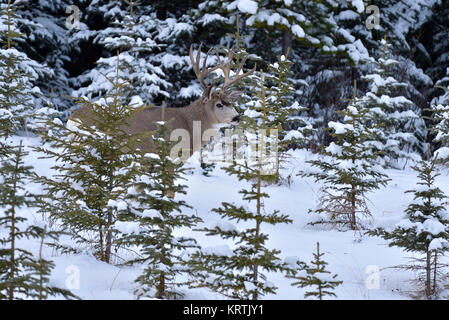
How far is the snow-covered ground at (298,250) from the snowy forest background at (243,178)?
0.02 m

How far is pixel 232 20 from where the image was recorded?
11.7 metres

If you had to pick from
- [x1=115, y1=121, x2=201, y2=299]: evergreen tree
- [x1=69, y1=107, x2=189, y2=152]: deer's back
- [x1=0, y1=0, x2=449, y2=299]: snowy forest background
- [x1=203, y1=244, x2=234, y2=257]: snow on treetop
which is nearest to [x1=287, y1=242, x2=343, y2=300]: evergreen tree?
[x1=0, y1=0, x2=449, y2=299]: snowy forest background

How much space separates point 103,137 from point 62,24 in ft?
38.3

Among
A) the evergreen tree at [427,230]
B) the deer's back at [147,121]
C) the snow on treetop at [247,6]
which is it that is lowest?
the evergreen tree at [427,230]

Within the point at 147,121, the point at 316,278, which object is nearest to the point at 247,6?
the point at 147,121

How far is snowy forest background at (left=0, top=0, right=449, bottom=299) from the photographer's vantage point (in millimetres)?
3197

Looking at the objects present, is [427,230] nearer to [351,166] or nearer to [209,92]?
[351,166]

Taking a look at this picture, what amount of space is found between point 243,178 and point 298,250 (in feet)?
5.99

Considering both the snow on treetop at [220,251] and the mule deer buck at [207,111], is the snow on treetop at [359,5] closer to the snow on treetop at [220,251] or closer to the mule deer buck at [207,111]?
the mule deer buck at [207,111]

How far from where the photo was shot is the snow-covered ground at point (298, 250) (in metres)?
3.50

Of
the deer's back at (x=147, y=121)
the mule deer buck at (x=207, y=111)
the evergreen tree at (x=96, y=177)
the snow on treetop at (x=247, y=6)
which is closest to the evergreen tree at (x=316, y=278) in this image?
the evergreen tree at (x=96, y=177)
